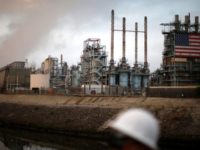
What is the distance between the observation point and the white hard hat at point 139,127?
2793 mm

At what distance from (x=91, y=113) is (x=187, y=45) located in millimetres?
28242

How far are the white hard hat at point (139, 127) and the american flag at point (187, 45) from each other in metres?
63.6

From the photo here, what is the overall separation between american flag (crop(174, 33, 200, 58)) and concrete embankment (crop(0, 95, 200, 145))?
19327mm

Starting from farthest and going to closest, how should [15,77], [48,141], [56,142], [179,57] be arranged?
[15,77]
[179,57]
[48,141]
[56,142]

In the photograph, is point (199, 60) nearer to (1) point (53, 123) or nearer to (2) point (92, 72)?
(2) point (92, 72)

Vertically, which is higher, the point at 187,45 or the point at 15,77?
the point at 187,45

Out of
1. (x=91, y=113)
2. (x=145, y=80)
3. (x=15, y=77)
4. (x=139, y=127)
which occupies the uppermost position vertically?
(x=15, y=77)

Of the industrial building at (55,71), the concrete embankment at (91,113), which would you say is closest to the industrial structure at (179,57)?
the concrete embankment at (91,113)

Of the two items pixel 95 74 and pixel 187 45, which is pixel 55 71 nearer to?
pixel 95 74

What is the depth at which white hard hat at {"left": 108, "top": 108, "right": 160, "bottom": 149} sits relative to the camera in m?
2.79

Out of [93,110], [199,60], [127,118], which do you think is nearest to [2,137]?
[93,110]

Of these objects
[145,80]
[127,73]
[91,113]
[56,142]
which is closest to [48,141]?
[56,142]

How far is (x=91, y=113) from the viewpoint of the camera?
45125 mm

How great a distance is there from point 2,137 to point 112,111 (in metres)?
10.3
